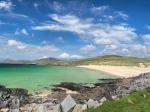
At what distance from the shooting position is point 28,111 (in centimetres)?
2298

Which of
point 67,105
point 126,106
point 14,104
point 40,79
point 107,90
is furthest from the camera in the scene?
point 40,79

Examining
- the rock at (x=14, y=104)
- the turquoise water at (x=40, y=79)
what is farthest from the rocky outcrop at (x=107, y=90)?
the rock at (x=14, y=104)

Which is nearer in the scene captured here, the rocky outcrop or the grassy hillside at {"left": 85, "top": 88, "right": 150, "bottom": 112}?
the grassy hillside at {"left": 85, "top": 88, "right": 150, "bottom": 112}

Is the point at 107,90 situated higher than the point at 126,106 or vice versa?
the point at 126,106

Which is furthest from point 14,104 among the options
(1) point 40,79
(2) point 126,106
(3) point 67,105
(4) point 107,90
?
(1) point 40,79

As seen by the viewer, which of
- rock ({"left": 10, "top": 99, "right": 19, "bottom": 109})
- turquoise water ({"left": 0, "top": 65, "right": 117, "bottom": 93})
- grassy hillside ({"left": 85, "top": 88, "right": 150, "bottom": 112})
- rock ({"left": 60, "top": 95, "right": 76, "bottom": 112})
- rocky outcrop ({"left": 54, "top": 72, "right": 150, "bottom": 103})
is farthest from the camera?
turquoise water ({"left": 0, "top": 65, "right": 117, "bottom": 93})

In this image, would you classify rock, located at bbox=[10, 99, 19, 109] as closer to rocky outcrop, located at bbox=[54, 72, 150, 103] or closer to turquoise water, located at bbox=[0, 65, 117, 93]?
rocky outcrop, located at bbox=[54, 72, 150, 103]

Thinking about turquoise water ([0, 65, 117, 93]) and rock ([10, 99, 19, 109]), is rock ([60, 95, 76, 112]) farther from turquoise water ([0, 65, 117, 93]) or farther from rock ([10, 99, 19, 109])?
turquoise water ([0, 65, 117, 93])

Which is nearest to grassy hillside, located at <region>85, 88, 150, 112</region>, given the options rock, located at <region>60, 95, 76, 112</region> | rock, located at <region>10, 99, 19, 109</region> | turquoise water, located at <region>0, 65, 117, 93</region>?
rock, located at <region>60, 95, 76, 112</region>

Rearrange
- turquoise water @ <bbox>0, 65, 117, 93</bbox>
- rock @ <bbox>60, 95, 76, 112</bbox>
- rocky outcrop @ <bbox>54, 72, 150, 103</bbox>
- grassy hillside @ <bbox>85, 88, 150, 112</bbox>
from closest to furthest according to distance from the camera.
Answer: grassy hillside @ <bbox>85, 88, 150, 112</bbox> → rock @ <bbox>60, 95, 76, 112</bbox> → rocky outcrop @ <bbox>54, 72, 150, 103</bbox> → turquoise water @ <bbox>0, 65, 117, 93</bbox>

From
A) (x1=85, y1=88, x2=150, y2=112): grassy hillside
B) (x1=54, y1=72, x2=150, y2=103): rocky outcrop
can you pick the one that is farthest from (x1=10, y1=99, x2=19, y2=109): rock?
(x1=85, y1=88, x2=150, y2=112): grassy hillside

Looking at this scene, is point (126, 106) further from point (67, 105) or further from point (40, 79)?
point (40, 79)

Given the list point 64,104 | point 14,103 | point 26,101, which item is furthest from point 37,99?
point 64,104

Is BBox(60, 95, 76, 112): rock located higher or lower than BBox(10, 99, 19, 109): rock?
higher
